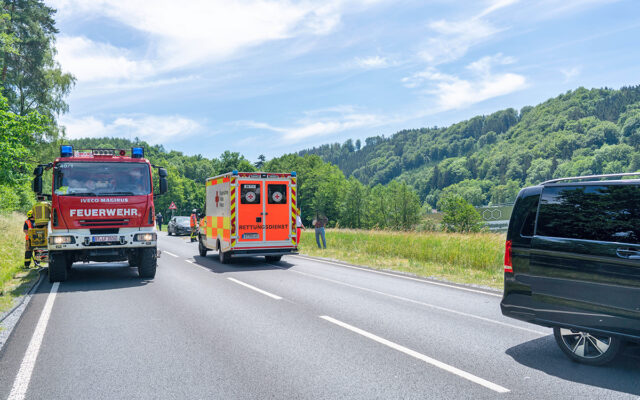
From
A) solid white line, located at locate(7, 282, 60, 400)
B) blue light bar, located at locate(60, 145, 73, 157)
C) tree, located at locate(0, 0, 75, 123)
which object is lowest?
solid white line, located at locate(7, 282, 60, 400)

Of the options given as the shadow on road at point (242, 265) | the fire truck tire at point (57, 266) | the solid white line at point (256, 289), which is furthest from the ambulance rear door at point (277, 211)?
the fire truck tire at point (57, 266)

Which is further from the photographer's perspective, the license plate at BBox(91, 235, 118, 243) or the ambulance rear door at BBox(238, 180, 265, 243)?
the ambulance rear door at BBox(238, 180, 265, 243)

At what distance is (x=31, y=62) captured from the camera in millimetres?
31141

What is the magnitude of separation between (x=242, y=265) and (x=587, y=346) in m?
11.6

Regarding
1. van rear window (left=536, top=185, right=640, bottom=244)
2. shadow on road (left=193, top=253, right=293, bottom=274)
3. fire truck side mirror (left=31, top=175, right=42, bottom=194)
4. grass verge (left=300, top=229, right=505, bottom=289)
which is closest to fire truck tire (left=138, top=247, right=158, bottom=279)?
shadow on road (left=193, top=253, right=293, bottom=274)

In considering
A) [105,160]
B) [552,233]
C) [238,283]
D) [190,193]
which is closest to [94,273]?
[105,160]

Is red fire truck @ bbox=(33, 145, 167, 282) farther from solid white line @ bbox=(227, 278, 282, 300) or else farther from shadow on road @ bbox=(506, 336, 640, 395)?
shadow on road @ bbox=(506, 336, 640, 395)

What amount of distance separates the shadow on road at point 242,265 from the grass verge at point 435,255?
8.92ft

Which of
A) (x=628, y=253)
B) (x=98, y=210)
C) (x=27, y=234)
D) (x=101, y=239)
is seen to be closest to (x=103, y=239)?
(x=101, y=239)

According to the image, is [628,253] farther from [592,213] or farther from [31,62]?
[31,62]

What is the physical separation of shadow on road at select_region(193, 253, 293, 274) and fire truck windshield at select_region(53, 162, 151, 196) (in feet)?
11.1

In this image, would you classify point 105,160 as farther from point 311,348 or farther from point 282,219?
point 311,348

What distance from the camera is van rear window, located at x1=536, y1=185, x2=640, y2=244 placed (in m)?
4.62

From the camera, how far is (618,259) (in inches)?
181
